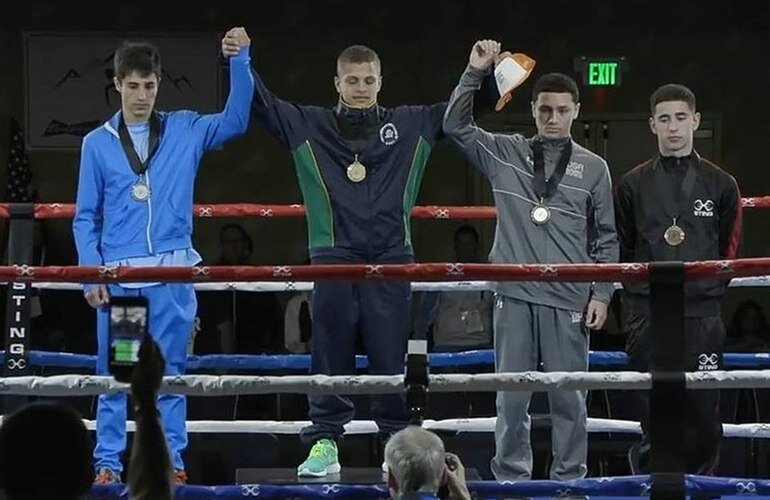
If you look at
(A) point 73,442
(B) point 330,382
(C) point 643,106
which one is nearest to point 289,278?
(B) point 330,382

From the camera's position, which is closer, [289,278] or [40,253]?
[289,278]

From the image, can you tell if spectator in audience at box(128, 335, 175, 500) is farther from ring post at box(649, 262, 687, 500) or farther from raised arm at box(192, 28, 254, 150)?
raised arm at box(192, 28, 254, 150)

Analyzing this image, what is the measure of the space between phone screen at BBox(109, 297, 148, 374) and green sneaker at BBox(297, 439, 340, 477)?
40.5 inches

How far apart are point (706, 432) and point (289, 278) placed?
142cm

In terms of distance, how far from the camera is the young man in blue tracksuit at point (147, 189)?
3.59m

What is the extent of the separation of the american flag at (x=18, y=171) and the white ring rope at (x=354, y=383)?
4726 millimetres

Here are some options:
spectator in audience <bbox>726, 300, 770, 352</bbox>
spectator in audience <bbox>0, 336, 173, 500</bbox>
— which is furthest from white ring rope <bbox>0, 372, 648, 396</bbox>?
spectator in audience <bbox>726, 300, 770, 352</bbox>

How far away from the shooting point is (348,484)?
10.8ft

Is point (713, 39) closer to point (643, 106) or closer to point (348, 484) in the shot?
point (643, 106)

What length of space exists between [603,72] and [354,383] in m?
5.18

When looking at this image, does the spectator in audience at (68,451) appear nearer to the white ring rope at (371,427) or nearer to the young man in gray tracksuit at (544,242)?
the young man in gray tracksuit at (544,242)

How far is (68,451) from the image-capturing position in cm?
173

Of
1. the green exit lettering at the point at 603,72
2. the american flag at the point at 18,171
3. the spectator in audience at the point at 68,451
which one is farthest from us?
the green exit lettering at the point at 603,72

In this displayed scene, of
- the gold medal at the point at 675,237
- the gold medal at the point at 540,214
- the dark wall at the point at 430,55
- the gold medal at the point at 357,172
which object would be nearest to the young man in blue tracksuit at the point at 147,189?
the gold medal at the point at 357,172
